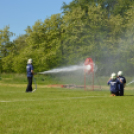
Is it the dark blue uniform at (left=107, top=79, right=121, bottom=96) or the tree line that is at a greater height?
the tree line

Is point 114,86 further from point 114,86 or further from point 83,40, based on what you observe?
point 83,40

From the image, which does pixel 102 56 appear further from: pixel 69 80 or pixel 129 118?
pixel 129 118

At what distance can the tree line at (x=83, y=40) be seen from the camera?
5181 cm

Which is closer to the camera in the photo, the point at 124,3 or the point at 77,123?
the point at 77,123

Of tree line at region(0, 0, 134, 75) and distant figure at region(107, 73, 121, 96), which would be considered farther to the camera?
tree line at region(0, 0, 134, 75)

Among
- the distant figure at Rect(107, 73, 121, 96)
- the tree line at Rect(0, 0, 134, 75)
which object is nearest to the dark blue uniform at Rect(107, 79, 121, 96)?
the distant figure at Rect(107, 73, 121, 96)

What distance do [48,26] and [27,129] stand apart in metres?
51.4

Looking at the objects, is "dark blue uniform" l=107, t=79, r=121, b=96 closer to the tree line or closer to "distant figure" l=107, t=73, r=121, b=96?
"distant figure" l=107, t=73, r=121, b=96

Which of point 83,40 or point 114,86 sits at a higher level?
point 83,40

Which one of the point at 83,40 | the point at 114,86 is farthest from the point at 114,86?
the point at 83,40

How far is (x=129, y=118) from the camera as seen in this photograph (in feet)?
28.1

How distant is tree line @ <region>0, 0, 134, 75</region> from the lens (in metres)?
51.8

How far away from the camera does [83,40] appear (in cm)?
5347

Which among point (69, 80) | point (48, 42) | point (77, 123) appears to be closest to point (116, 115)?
point (77, 123)
